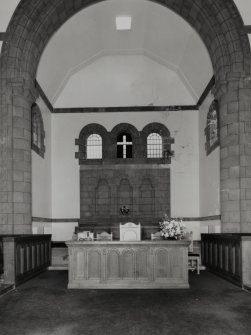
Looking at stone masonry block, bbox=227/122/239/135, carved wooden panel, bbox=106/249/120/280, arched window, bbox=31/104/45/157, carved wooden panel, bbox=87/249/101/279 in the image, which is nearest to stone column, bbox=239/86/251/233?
stone masonry block, bbox=227/122/239/135

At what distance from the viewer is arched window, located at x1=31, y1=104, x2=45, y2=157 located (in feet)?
47.7

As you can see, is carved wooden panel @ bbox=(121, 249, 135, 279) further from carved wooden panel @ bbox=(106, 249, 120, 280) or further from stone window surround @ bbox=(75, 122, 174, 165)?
stone window surround @ bbox=(75, 122, 174, 165)

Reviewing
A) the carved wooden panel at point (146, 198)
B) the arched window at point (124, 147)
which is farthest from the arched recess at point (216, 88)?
the arched window at point (124, 147)

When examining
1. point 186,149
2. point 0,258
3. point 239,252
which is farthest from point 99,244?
point 186,149

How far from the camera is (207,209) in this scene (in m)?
15.6

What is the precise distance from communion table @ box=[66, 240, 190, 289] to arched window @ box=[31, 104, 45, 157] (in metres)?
6.08

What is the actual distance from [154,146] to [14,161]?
7647 mm

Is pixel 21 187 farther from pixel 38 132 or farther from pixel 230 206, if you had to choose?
pixel 230 206

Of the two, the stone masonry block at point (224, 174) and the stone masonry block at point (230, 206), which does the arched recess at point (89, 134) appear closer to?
the stone masonry block at point (224, 174)

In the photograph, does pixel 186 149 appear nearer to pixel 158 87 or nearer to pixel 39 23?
pixel 158 87

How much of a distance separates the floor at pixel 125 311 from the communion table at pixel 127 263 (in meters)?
0.46

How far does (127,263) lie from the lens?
9289 millimetres

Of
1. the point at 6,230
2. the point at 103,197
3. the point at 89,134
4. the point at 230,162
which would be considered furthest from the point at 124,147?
the point at 6,230

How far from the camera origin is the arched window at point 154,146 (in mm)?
17625
